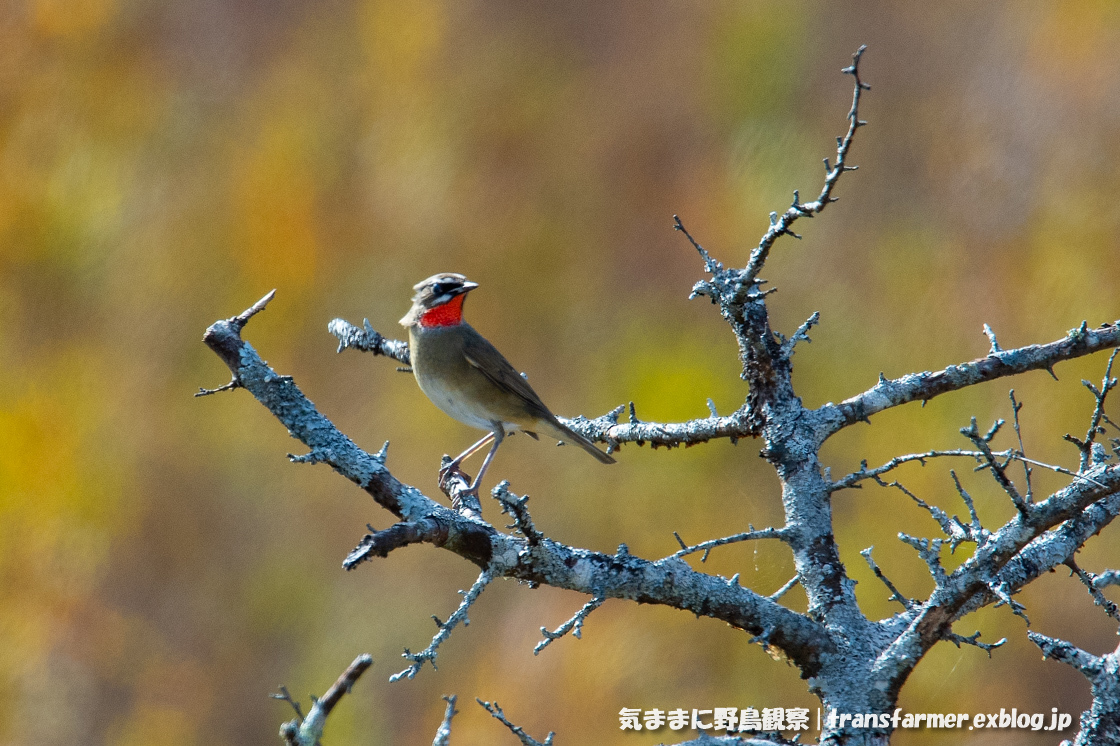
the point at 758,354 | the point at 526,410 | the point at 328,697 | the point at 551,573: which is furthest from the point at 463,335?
the point at 328,697

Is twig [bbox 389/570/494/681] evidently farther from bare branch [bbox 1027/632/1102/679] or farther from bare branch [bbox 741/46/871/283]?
bare branch [bbox 1027/632/1102/679]

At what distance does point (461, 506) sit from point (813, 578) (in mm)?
1227

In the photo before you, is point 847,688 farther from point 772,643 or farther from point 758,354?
point 758,354

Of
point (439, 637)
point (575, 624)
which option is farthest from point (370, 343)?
point (439, 637)

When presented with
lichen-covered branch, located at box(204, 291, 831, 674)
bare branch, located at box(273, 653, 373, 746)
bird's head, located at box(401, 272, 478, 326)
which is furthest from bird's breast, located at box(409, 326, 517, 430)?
bare branch, located at box(273, 653, 373, 746)

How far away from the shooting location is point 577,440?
4340 millimetres

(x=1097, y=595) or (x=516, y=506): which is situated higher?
(x=1097, y=595)

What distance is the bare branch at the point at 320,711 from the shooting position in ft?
5.82

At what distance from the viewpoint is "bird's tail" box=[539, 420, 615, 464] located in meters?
4.29

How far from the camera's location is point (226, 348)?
2.92 metres

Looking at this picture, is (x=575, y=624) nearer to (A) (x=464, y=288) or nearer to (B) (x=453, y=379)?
(B) (x=453, y=379)

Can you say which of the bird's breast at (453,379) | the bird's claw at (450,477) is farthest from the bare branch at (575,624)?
the bird's breast at (453,379)

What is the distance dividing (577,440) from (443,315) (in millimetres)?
948

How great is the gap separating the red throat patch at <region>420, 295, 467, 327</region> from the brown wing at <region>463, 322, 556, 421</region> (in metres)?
0.19
